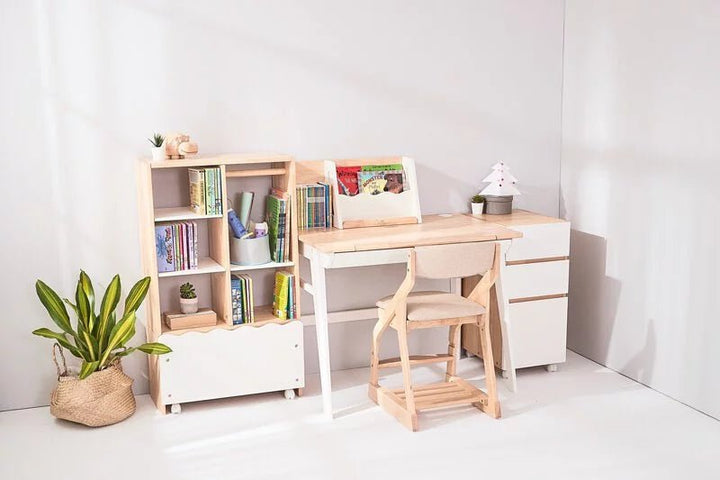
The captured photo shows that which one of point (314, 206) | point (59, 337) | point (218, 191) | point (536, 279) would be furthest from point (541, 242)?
point (59, 337)

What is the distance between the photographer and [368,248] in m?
3.54

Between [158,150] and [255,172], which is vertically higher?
[158,150]

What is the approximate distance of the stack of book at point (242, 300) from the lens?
377cm

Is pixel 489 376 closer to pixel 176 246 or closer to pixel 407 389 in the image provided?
pixel 407 389

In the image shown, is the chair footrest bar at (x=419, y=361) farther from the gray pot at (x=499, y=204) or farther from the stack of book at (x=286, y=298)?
the gray pot at (x=499, y=204)

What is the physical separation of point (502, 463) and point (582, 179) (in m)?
1.77

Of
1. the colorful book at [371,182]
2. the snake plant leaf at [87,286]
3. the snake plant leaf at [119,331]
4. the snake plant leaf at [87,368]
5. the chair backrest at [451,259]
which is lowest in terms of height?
the snake plant leaf at [87,368]

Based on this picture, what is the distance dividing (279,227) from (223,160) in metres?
0.40

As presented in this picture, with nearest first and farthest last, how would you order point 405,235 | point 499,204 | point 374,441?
point 374,441 → point 405,235 → point 499,204

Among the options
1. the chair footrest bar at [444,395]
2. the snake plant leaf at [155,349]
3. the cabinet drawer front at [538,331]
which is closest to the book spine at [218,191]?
the snake plant leaf at [155,349]

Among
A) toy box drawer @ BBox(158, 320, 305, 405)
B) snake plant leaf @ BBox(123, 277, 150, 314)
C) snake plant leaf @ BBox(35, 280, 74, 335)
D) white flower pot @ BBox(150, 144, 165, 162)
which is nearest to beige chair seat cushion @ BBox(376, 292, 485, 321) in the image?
toy box drawer @ BBox(158, 320, 305, 405)

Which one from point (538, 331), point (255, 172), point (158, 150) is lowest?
point (538, 331)

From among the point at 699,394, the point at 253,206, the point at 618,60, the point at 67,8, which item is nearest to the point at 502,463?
the point at 699,394

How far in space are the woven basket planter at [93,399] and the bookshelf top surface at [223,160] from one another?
0.90m
